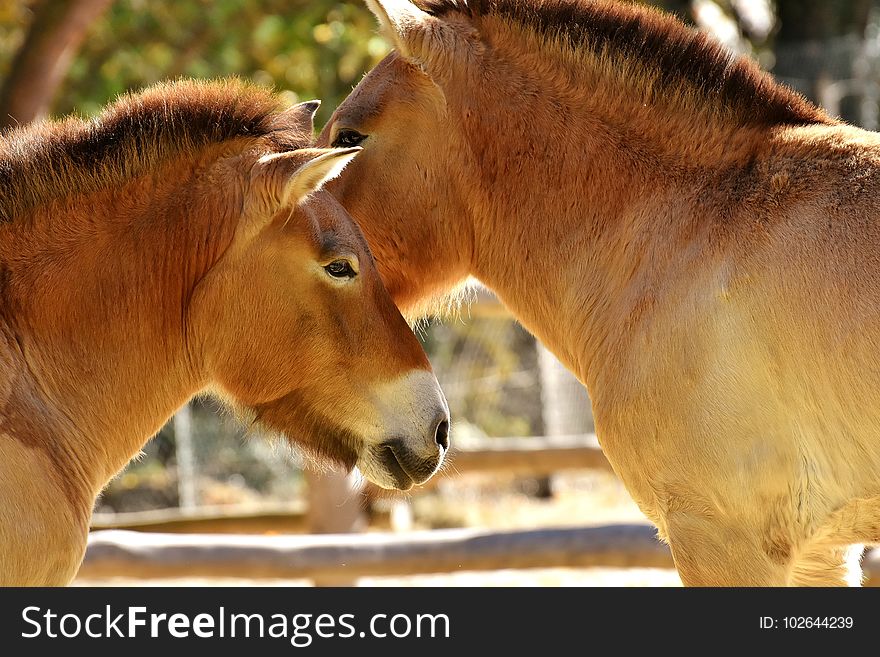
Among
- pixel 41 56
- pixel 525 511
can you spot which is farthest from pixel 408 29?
pixel 525 511

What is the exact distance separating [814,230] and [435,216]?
133 cm

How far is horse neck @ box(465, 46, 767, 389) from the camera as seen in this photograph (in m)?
3.41

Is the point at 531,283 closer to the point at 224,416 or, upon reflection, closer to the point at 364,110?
the point at 364,110

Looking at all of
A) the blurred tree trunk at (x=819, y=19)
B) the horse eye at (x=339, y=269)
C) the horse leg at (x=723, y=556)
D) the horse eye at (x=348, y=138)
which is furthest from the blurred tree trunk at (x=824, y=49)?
the horse eye at (x=339, y=269)

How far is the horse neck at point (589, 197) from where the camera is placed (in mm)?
3406

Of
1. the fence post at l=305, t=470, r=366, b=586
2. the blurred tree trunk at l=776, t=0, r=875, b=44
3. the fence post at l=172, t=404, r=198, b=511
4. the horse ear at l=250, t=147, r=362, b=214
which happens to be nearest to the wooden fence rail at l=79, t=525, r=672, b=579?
the fence post at l=305, t=470, r=366, b=586

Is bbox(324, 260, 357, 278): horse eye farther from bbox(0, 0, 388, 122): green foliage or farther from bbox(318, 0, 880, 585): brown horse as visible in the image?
bbox(0, 0, 388, 122): green foliage

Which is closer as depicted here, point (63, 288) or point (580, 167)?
point (63, 288)

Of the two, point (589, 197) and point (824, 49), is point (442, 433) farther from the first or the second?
point (824, 49)

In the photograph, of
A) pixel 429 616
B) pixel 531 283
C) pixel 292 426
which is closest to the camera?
pixel 429 616

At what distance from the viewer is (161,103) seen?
3.38m

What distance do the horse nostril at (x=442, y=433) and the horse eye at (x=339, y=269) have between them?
56cm

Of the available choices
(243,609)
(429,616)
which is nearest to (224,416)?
(243,609)

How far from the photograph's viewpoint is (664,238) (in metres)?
3.37
